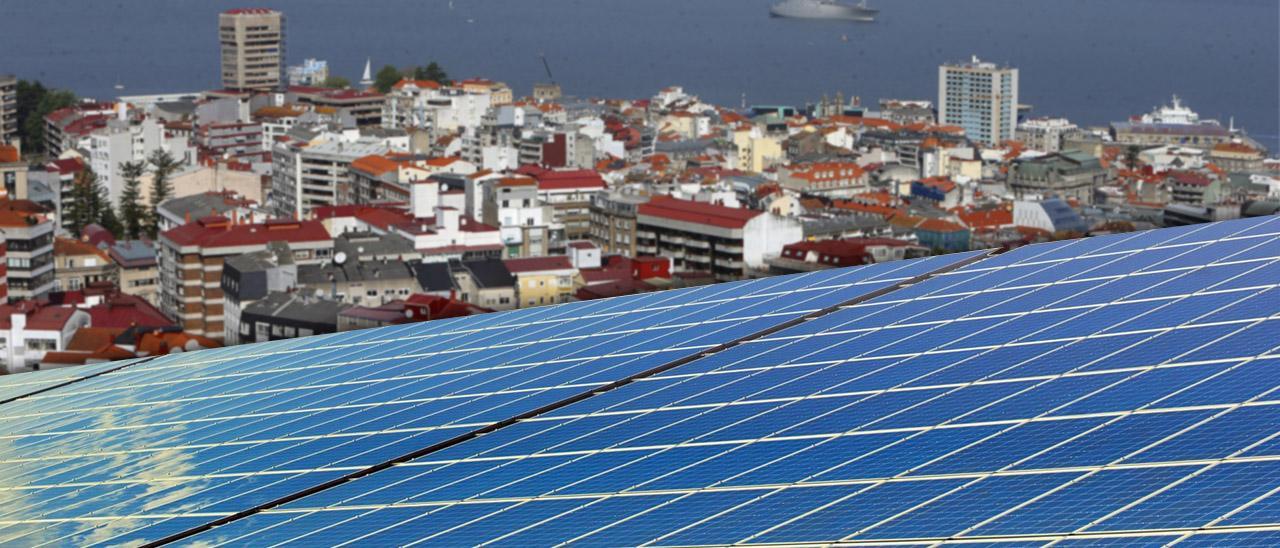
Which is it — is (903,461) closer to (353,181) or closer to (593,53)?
(353,181)

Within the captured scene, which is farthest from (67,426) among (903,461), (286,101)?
(286,101)

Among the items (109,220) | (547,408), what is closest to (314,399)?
(547,408)

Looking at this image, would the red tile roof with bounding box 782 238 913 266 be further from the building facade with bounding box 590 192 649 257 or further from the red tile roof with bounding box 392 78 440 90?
the red tile roof with bounding box 392 78 440 90

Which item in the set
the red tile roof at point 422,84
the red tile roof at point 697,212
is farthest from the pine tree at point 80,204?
the red tile roof at point 422,84

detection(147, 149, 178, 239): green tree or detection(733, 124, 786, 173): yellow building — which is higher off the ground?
detection(733, 124, 786, 173): yellow building

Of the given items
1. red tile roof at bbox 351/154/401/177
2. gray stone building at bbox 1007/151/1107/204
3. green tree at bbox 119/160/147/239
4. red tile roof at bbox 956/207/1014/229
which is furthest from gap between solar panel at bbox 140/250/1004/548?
gray stone building at bbox 1007/151/1107/204

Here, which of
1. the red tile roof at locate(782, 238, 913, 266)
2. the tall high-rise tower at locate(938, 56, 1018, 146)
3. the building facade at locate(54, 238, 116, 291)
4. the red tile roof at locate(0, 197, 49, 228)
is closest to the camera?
the red tile roof at locate(0, 197, 49, 228)
